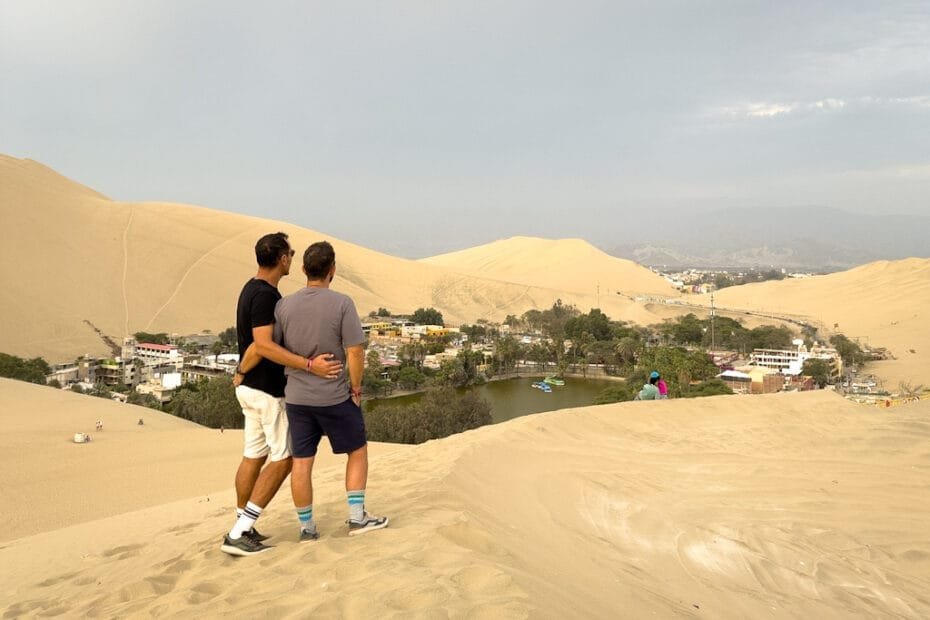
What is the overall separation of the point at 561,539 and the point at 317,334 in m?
1.99

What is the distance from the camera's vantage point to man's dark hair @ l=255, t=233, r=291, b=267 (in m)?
3.64

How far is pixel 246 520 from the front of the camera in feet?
11.7

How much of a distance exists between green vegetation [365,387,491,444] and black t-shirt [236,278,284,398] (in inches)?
643

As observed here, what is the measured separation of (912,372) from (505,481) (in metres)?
43.0

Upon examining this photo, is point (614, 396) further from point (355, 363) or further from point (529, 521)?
point (355, 363)

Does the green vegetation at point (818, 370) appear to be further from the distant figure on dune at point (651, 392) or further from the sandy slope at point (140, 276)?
the sandy slope at point (140, 276)

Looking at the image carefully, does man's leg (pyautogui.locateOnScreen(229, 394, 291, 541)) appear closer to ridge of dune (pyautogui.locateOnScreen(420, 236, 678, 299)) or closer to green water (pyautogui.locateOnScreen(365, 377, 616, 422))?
green water (pyautogui.locateOnScreen(365, 377, 616, 422))

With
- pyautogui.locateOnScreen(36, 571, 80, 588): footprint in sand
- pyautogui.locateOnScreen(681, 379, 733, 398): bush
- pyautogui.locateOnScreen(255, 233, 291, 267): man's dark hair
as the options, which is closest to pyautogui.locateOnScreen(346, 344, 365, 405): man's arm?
pyautogui.locateOnScreen(255, 233, 291, 267): man's dark hair

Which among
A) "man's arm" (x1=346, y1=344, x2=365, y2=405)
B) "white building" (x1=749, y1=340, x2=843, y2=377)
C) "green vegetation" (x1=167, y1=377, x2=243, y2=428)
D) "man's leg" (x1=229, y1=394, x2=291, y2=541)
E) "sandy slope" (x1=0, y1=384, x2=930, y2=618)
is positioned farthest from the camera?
"white building" (x1=749, y1=340, x2=843, y2=377)

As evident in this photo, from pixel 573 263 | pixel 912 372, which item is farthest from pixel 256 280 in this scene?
pixel 573 263

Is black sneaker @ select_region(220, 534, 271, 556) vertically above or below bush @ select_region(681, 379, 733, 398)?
above

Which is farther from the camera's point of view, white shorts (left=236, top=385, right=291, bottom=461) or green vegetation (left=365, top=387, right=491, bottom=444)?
green vegetation (left=365, top=387, right=491, bottom=444)

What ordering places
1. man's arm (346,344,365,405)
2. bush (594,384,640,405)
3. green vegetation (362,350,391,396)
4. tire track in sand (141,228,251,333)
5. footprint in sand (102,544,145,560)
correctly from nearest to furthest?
man's arm (346,344,365,405)
footprint in sand (102,544,145,560)
bush (594,384,640,405)
green vegetation (362,350,391,396)
tire track in sand (141,228,251,333)

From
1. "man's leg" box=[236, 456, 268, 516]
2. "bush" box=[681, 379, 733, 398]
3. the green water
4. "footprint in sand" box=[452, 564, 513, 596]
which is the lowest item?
the green water
